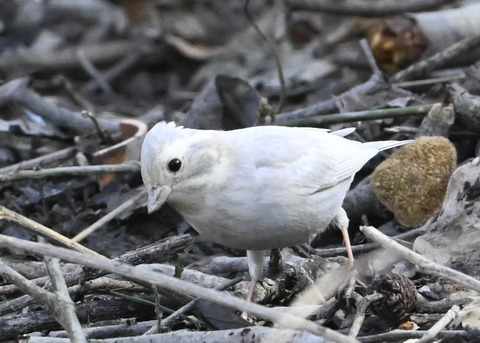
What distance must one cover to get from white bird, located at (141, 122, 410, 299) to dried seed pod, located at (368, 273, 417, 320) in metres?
0.45

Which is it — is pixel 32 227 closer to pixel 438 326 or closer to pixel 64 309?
pixel 64 309

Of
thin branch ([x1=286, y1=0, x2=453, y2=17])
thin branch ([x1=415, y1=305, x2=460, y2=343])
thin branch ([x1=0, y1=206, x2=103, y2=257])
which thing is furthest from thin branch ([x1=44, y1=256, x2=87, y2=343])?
thin branch ([x1=286, y1=0, x2=453, y2=17])

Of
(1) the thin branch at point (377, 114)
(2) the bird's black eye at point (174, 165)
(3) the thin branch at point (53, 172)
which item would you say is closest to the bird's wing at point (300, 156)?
(2) the bird's black eye at point (174, 165)

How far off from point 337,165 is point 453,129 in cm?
142

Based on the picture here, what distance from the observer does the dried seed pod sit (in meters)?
4.00

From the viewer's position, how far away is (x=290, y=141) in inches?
181

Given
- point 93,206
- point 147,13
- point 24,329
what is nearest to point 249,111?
point 93,206

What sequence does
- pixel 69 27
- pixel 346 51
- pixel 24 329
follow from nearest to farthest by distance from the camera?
pixel 24 329, pixel 346 51, pixel 69 27

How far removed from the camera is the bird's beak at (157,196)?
4.16m

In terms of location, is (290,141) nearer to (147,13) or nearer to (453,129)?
(453,129)

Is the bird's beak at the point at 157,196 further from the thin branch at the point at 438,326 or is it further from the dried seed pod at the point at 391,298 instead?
the thin branch at the point at 438,326

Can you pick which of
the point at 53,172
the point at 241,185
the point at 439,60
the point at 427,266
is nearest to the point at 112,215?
the point at 53,172

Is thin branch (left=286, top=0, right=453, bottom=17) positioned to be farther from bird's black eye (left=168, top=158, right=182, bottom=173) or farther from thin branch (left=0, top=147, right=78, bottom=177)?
bird's black eye (left=168, top=158, right=182, bottom=173)

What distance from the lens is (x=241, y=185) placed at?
4215mm
